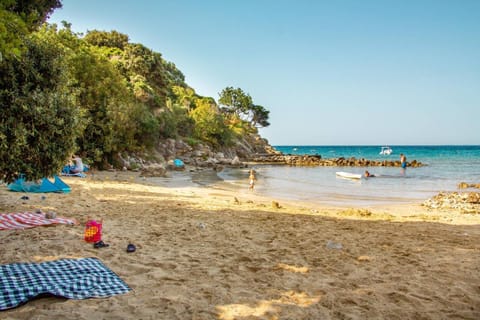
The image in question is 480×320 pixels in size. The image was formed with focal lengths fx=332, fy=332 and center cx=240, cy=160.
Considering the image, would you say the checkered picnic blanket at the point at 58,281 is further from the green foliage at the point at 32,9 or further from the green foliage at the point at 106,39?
the green foliage at the point at 106,39

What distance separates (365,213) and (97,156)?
20006mm

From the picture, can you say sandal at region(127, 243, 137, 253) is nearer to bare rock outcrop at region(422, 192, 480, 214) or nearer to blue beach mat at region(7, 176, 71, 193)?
blue beach mat at region(7, 176, 71, 193)

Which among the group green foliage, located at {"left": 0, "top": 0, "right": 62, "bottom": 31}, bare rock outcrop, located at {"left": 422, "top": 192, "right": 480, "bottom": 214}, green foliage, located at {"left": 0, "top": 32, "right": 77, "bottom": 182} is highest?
green foliage, located at {"left": 0, "top": 0, "right": 62, "bottom": 31}

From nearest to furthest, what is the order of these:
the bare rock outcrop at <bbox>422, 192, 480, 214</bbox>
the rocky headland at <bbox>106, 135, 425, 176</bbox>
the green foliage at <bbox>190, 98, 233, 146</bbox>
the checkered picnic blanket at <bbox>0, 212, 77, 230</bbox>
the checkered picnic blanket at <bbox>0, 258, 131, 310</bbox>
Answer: the checkered picnic blanket at <bbox>0, 258, 131, 310</bbox> → the checkered picnic blanket at <bbox>0, 212, 77, 230</bbox> → the bare rock outcrop at <bbox>422, 192, 480, 214</bbox> → the rocky headland at <bbox>106, 135, 425, 176</bbox> → the green foliage at <bbox>190, 98, 233, 146</bbox>

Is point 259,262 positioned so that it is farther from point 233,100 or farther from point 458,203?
point 233,100

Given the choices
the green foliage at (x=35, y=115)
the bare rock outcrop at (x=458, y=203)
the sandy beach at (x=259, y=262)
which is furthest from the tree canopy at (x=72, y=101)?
the bare rock outcrop at (x=458, y=203)

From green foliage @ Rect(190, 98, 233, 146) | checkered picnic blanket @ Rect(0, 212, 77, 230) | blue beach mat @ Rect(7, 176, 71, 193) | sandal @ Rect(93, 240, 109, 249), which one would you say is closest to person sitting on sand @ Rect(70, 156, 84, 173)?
blue beach mat @ Rect(7, 176, 71, 193)

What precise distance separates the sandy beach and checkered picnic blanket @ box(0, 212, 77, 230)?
0.90 ft

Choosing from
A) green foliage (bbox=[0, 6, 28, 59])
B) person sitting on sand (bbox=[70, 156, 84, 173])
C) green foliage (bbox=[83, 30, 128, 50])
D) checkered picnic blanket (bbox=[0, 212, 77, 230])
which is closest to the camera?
green foliage (bbox=[0, 6, 28, 59])

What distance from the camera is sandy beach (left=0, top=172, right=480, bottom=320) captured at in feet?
14.6

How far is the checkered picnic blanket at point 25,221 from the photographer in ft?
25.5

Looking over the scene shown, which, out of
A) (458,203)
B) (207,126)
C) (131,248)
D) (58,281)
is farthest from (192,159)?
(58,281)

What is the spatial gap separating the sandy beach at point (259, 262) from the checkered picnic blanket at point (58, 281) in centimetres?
16

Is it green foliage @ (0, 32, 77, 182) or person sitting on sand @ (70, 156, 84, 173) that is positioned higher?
green foliage @ (0, 32, 77, 182)
